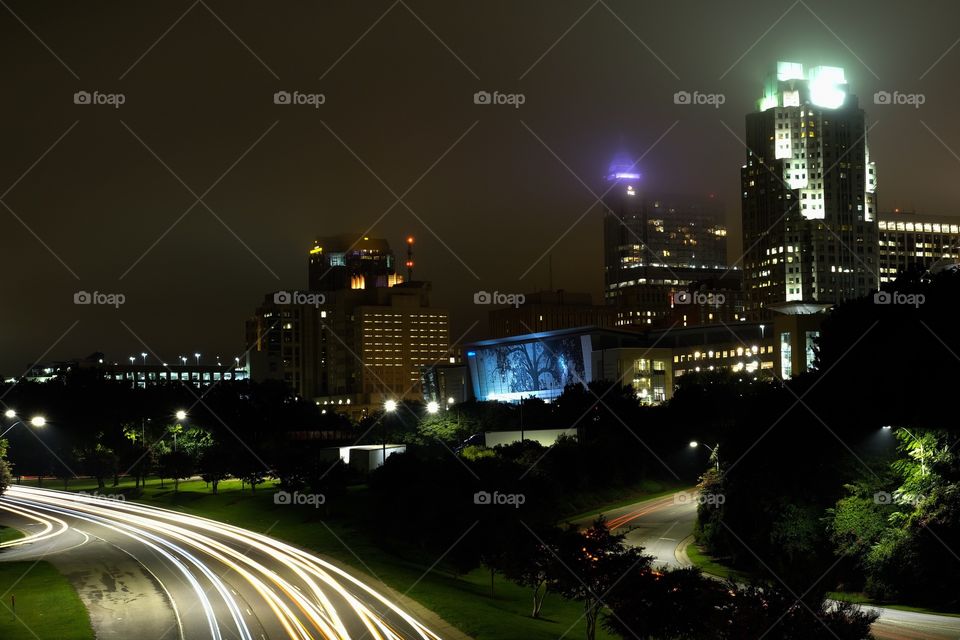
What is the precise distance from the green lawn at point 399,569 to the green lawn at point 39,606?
145 centimetres

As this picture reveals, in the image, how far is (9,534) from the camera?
54438mm

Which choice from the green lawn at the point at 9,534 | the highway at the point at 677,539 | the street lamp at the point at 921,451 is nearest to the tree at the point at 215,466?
the green lawn at the point at 9,534

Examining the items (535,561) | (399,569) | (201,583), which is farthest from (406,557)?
(201,583)

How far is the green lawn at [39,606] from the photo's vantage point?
31.2 meters

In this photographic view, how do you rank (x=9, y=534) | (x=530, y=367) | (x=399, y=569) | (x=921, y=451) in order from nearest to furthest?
(x=399, y=569) < (x=921, y=451) < (x=9, y=534) < (x=530, y=367)

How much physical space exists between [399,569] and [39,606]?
15.4 m

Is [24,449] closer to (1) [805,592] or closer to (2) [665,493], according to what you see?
(2) [665,493]

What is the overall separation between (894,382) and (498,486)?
20.8 m

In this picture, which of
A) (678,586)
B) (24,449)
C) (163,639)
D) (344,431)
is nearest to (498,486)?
(678,586)

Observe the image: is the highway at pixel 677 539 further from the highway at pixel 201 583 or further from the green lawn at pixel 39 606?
the green lawn at pixel 39 606

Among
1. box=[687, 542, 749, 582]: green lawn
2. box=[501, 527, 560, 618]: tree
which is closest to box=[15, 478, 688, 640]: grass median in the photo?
box=[501, 527, 560, 618]: tree

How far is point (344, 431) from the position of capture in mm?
113812

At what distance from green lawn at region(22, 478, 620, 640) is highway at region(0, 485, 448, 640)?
1.56m

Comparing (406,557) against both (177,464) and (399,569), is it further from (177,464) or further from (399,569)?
(177,464)
